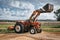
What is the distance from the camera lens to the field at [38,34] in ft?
9.30

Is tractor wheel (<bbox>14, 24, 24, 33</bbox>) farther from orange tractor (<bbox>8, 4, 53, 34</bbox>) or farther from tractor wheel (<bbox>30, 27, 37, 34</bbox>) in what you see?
tractor wheel (<bbox>30, 27, 37, 34</bbox>)

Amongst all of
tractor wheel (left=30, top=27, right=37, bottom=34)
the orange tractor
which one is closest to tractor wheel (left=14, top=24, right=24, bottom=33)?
the orange tractor

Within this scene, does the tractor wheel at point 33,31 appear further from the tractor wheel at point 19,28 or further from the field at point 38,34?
the tractor wheel at point 19,28

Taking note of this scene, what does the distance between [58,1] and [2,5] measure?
0.95 metres

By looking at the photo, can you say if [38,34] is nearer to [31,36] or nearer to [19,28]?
[31,36]

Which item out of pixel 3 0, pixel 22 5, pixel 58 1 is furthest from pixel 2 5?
pixel 58 1

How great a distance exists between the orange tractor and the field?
67mm

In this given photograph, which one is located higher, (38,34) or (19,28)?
(19,28)

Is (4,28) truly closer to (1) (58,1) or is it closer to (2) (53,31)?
(2) (53,31)

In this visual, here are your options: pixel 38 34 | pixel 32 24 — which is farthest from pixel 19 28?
pixel 38 34

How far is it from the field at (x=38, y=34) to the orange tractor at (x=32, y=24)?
0.07 meters

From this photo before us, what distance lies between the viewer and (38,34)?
2848mm

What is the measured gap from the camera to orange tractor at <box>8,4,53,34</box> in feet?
9.34

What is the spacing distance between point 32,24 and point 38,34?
0.64ft
